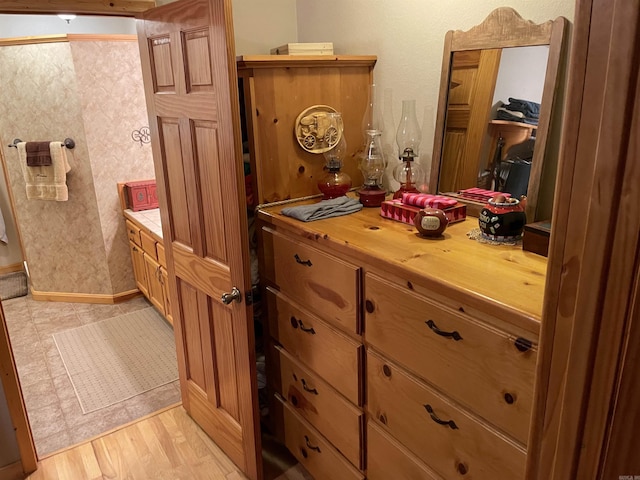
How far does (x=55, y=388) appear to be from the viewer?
112 inches

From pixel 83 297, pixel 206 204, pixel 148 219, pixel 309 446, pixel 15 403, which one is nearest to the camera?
pixel 206 204

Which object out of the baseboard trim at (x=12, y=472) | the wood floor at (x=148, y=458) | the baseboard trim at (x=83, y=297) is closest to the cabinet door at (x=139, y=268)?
the baseboard trim at (x=83, y=297)

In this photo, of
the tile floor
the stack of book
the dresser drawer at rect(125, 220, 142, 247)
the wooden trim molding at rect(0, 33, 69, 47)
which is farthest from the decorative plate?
the wooden trim molding at rect(0, 33, 69, 47)

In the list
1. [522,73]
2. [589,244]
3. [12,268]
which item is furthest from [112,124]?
[589,244]

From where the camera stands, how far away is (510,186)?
62.7 inches

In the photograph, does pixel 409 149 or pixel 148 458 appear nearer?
pixel 409 149

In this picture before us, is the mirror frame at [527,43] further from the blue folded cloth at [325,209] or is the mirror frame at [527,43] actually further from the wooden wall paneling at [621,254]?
the wooden wall paneling at [621,254]

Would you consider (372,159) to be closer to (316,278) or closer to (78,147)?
(316,278)

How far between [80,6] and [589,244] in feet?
6.50

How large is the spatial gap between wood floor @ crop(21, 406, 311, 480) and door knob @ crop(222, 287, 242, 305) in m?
0.88

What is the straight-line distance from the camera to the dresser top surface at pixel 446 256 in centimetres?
110

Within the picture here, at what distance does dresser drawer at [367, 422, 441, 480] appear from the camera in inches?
56.0

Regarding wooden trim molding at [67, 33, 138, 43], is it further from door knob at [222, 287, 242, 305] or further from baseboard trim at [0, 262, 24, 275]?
door knob at [222, 287, 242, 305]

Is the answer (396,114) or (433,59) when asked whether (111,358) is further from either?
(433,59)
